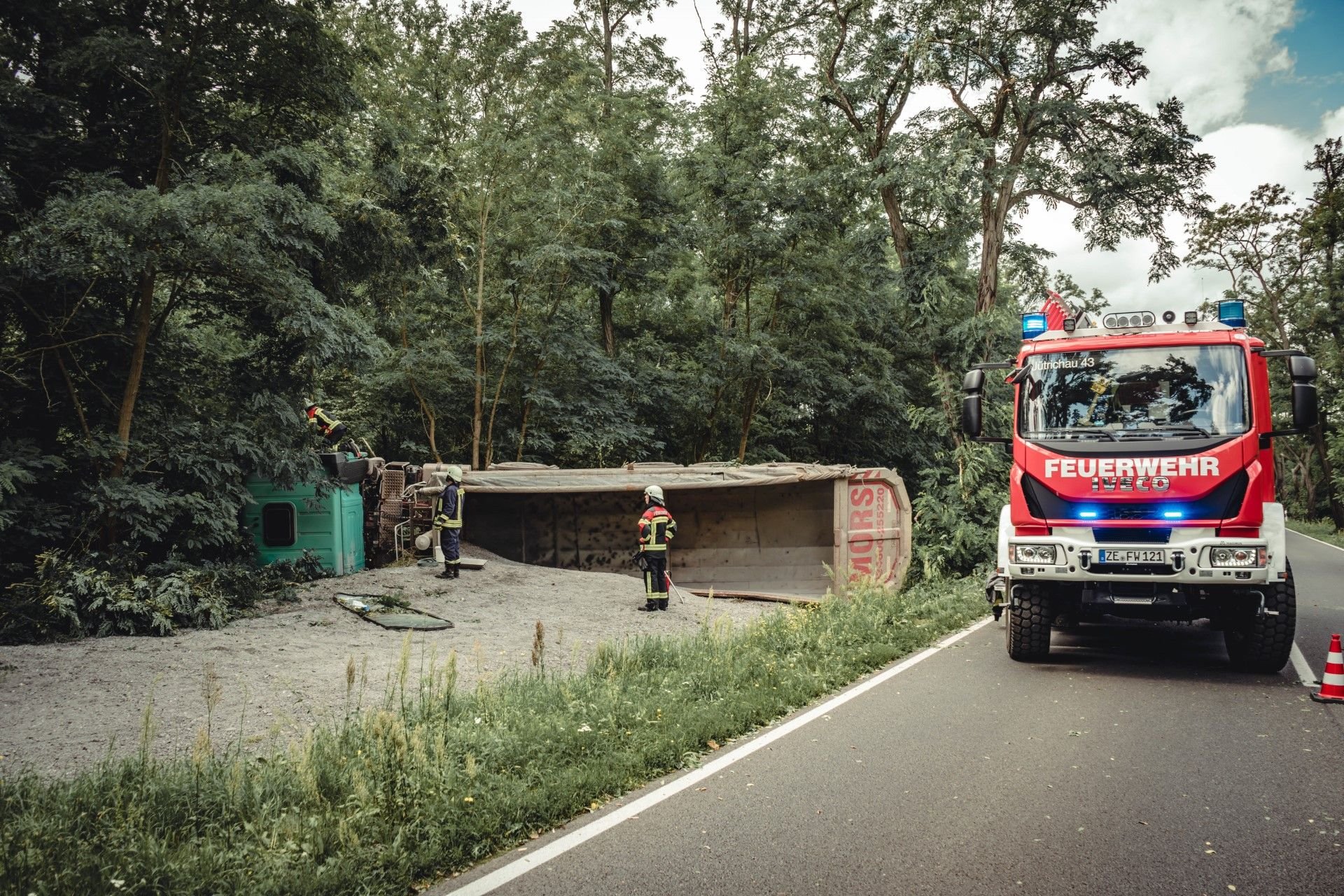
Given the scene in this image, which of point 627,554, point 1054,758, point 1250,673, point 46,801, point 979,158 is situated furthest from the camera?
point 979,158

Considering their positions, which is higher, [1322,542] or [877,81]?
[877,81]

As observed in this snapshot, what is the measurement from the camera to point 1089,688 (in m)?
7.58

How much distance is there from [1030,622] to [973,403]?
2.11 metres

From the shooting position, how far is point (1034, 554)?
809 centimetres

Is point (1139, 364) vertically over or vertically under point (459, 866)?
over

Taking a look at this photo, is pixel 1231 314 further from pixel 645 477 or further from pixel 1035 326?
pixel 645 477

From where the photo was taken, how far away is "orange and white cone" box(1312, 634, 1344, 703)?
689 cm

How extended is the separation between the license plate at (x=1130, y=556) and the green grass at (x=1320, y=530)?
2745 centimetres

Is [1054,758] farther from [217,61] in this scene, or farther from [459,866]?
[217,61]

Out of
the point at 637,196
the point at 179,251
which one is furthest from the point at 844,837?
the point at 637,196

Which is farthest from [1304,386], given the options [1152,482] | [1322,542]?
[1322,542]

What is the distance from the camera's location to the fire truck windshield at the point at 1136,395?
7.89 meters

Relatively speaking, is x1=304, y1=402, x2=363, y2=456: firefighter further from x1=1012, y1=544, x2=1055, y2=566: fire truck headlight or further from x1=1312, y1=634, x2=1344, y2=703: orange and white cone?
x1=1312, y1=634, x2=1344, y2=703: orange and white cone

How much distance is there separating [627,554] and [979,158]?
10.9 m
